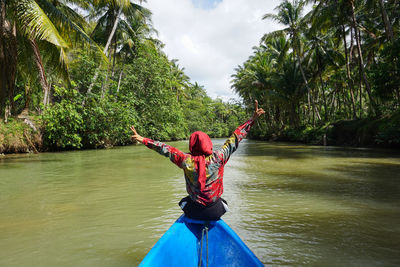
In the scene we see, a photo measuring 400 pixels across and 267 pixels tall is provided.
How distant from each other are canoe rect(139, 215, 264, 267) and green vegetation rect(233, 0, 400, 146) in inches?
609

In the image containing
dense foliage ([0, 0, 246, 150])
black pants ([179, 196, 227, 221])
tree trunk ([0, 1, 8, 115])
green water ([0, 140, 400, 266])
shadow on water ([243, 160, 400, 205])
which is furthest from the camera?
dense foliage ([0, 0, 246, 150])

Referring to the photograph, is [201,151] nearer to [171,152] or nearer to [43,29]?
→ [171,152]

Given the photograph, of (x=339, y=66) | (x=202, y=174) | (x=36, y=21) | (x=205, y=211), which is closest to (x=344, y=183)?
(x=205, y=211)

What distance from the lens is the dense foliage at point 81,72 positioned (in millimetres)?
9875

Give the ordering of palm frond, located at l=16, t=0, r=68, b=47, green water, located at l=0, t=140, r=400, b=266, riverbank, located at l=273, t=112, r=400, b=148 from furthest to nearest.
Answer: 1. riverbank, located at l=273, t=112, r=400, b=148
2. palm frond, located at l=16, t=0, r=68, b=47
3. green water, located at l=0, t=140, r=400, b=266

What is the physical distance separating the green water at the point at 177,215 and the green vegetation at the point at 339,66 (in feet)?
35.3

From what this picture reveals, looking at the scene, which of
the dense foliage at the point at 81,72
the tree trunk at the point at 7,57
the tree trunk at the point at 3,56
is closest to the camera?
the tree trunk at the point at 3,56

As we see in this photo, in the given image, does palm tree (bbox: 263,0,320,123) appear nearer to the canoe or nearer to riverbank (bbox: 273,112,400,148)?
riverbank (bbox: 273,112,400,148)

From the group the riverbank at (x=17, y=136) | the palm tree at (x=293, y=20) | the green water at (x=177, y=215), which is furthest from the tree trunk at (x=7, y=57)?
the palm tree at (x=293, y=20)

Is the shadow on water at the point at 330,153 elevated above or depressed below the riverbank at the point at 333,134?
below

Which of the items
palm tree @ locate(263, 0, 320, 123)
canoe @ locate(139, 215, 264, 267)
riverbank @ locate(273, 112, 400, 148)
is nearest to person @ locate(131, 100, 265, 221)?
canoe @ locate(139, 215, 264, 267)

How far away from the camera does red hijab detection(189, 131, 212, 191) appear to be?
2.38m

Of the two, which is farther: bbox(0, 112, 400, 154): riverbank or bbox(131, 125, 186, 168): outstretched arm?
bbox(0, 112, 400, 154): riverbank

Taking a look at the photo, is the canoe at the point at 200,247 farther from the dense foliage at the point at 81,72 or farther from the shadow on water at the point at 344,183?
the dense foliage at the point at 81,72
